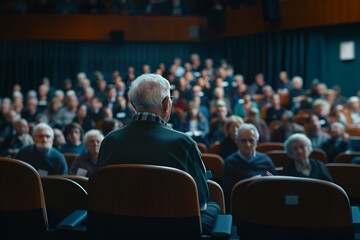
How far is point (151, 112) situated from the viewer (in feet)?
6.77

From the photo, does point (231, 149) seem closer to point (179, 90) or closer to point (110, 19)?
point (179, 90)

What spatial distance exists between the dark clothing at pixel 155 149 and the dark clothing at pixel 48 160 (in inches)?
82.5

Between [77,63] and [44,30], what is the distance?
1.51 meters

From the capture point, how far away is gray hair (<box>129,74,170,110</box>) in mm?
2057

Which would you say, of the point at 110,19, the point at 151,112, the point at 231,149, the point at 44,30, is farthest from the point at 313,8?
the point at 151,112

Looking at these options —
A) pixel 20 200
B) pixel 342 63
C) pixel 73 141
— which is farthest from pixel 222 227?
pixel 342 63

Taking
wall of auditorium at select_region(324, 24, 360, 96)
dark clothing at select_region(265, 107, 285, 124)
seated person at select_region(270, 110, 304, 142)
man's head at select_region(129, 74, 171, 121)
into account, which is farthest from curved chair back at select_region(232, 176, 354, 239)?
wall of auditorium at select_region(324, 24, 360, 96)

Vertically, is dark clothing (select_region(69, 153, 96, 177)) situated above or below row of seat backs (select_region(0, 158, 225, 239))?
below

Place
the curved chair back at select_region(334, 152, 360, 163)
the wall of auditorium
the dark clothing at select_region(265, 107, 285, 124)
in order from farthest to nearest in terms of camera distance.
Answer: the wall of auditorium < the dark clothing at select_region(265, 107, 285, 124) < the curved chair back at select_region(334, 152, 360, 163)

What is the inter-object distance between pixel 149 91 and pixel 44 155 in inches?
93.1

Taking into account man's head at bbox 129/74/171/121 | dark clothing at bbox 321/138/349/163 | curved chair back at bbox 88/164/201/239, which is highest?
man's head at bbox 129/74/171/121

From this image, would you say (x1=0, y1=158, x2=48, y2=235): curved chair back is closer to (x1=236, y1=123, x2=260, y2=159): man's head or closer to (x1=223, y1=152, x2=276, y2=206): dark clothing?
(x1=223, y1=152, x2=276, y2=206): dark clothing

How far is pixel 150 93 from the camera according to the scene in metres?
2.06

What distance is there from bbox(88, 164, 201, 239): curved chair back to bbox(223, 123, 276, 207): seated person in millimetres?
2125
